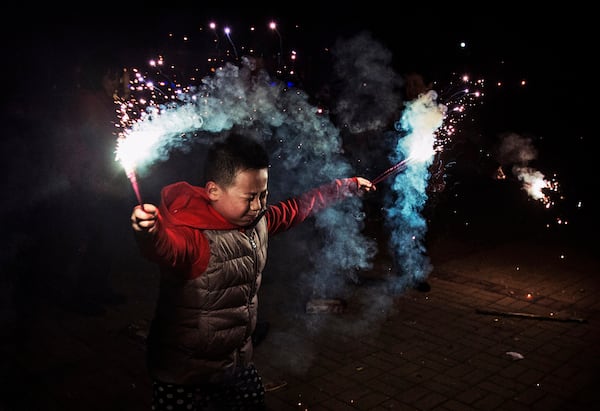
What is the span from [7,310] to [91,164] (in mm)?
2083

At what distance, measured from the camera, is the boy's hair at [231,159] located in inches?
111

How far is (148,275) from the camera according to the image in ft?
24.7

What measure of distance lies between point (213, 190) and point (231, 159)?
0.72 feet

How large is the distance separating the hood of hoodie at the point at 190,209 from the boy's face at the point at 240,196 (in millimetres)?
45

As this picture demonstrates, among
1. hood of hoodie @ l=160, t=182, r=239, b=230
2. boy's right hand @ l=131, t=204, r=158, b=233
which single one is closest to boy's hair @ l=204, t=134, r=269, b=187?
hood of hoodie @ l=160, t=182, r=239, b=230

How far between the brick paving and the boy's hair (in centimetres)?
243

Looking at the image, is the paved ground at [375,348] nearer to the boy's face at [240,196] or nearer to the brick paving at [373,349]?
the brick paving at [373,349]

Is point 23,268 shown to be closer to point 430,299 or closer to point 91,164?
point 91,164

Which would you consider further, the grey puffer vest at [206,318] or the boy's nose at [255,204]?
the boy's nose at [255,204]

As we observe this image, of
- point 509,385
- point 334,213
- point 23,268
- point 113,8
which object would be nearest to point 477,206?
point 334,213

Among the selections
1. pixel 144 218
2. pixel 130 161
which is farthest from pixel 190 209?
pixel 144 218

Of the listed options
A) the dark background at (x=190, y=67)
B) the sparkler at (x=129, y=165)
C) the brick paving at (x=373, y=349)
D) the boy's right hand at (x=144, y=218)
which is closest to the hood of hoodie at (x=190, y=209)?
the sparkler at (x=129, y=165)

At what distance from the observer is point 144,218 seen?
86.3 inches

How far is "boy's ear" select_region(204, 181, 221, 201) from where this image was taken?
2.86 meters
